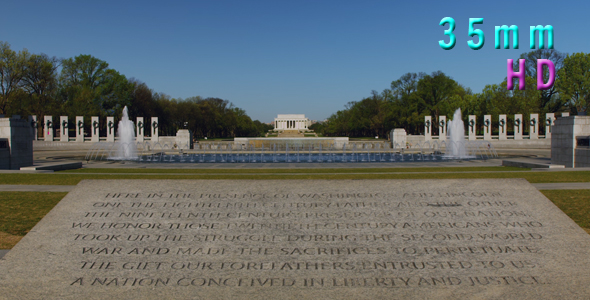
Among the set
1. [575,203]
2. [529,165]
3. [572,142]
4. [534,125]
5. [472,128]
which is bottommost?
[575,203]

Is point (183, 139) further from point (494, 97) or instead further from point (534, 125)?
point (494, 97)

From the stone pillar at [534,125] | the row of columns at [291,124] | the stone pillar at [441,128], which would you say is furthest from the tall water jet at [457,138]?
the row of columns at [291,124]

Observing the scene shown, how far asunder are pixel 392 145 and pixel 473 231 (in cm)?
4491

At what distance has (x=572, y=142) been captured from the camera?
20.7m

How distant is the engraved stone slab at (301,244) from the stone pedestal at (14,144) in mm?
16662

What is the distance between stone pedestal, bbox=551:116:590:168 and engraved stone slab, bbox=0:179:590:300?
15858 mm

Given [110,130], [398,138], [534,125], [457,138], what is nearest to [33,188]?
[457,138]

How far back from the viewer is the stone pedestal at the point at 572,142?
66.0 feet

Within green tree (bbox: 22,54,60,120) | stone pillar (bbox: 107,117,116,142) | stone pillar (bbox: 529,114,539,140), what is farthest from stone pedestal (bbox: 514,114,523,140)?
green tree (bbox: 22,54,60,120)

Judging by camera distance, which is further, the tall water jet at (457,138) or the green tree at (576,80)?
the green tree at (576,80)

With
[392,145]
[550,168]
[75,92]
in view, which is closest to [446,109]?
[392,145]

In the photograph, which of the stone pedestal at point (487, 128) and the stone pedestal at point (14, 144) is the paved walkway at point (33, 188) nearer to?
the stone pedestal at point (14, 144)

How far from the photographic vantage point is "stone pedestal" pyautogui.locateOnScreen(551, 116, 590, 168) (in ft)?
66.0

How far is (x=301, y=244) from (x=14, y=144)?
20958mm
